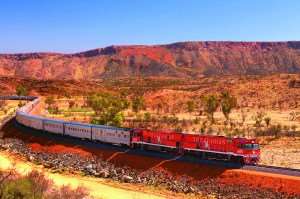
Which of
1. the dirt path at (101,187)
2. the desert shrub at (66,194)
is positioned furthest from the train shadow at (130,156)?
the desert shrub at (66,194)

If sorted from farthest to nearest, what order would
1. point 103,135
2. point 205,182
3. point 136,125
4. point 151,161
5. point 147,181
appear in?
point 136,125, point 103,135, point 151,161, point 147,181, point 205,182

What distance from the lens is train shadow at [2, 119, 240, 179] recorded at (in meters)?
40.8

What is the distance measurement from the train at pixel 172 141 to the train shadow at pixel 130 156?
662 millimetres

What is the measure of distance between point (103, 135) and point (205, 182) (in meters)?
16.7

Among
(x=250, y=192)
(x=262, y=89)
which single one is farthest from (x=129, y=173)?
(x=262, y=89)

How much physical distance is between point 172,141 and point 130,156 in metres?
4.60

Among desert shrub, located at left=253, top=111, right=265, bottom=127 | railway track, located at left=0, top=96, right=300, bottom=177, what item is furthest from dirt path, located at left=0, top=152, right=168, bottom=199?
desert shrub, located at left=253, top=111, right=265, bottom=127

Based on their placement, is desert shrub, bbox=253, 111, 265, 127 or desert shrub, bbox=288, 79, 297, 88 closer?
desert shrub, bbox=253, 111, 265, 127

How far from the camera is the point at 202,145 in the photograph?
42938mm

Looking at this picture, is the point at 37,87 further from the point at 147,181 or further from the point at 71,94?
the point at 147,181

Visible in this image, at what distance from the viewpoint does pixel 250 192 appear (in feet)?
118

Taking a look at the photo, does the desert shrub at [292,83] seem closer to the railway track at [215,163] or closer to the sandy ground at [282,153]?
the sandy ground at [282,153]

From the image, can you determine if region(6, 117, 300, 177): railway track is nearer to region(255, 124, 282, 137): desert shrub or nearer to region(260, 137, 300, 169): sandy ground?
region(260, 137, 300, 169): sandy ground

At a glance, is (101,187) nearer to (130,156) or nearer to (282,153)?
(130,156)
